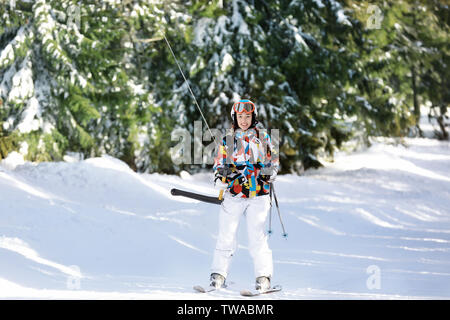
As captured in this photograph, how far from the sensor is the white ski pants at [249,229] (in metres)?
5.80

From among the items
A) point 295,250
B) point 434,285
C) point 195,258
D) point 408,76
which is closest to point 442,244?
point 295,250

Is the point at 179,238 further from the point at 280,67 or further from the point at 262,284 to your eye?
the point at 280,67

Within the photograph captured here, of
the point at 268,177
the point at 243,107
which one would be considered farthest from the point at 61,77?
the point at 268,177

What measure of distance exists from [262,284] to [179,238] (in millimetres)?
3348

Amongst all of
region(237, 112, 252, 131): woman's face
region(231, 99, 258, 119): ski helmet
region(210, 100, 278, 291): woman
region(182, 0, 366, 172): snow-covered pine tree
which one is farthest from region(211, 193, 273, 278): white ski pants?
region(182, 0, 366, 172): snow-covered pine tree

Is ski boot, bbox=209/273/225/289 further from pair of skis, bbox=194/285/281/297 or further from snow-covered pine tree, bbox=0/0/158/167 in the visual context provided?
snow-covered pine tree, bbox=0/0/158/167

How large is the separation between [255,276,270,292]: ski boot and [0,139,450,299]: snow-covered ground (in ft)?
0.38

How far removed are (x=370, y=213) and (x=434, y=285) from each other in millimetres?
5592

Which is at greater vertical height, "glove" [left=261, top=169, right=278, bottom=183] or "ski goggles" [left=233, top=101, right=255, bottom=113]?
"ski goggles" [left=233, top=101, right=255, bottom=113]

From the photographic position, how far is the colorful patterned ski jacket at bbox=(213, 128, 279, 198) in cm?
574

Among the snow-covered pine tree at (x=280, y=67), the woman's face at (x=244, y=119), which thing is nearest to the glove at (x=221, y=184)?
the woman's face at (x=244, y=119)

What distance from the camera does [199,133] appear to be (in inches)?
651
